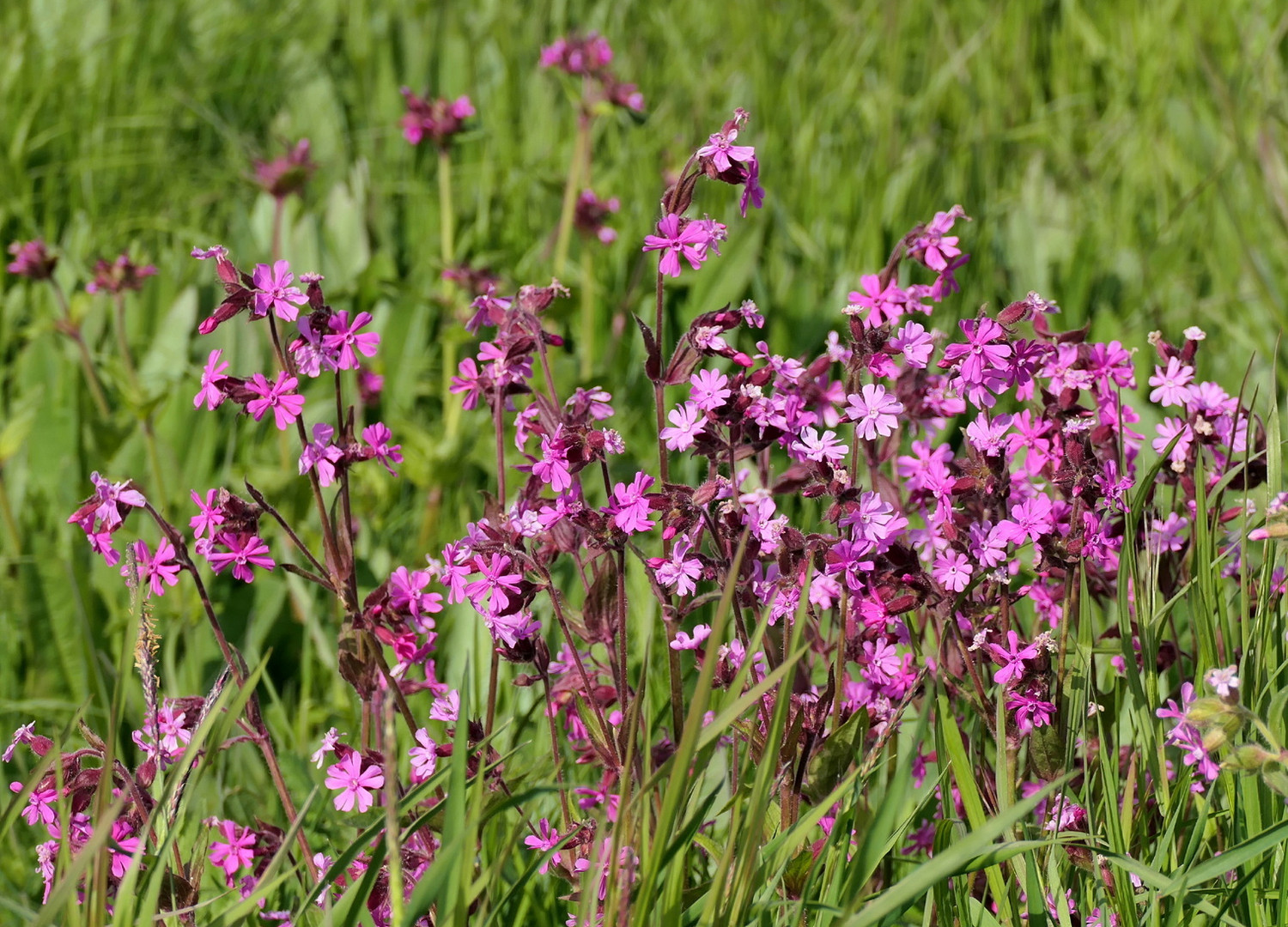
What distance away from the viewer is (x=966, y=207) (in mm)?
4309

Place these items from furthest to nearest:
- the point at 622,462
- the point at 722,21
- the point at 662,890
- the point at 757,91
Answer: the point at 722,21 → the point at 757,91 → the point at 622,462 → the point at 662,890

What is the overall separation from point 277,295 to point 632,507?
534 millimetres

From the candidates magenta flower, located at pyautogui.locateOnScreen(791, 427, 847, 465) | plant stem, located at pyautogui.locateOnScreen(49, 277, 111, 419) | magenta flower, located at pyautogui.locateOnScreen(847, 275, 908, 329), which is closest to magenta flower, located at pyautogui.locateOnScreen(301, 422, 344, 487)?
magenta flower, located at pyautogui.locateOnScreen(791, 427, 847, 465)

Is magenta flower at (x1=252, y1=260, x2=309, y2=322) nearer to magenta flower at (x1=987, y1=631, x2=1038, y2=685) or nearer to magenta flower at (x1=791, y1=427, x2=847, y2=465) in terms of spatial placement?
magenta flower at (x1=791, y1=427, x2=847, y2=465)

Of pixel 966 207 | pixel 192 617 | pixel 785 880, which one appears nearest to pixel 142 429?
pixel 192 617

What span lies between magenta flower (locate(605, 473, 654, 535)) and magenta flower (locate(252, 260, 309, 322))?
47cm

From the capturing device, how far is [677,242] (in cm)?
155

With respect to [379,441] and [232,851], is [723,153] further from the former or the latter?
[232,851]

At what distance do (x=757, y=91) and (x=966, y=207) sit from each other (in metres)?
1.00

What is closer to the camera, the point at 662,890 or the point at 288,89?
the point at 662,890

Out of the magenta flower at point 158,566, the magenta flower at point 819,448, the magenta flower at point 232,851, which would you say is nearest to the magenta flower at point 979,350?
the magenta flower at point 819,448

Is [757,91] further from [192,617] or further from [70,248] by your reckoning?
[192,617]

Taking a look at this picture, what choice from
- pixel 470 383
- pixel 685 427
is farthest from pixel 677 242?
pixel 470 383

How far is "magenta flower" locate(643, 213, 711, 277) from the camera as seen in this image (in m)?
1.51
